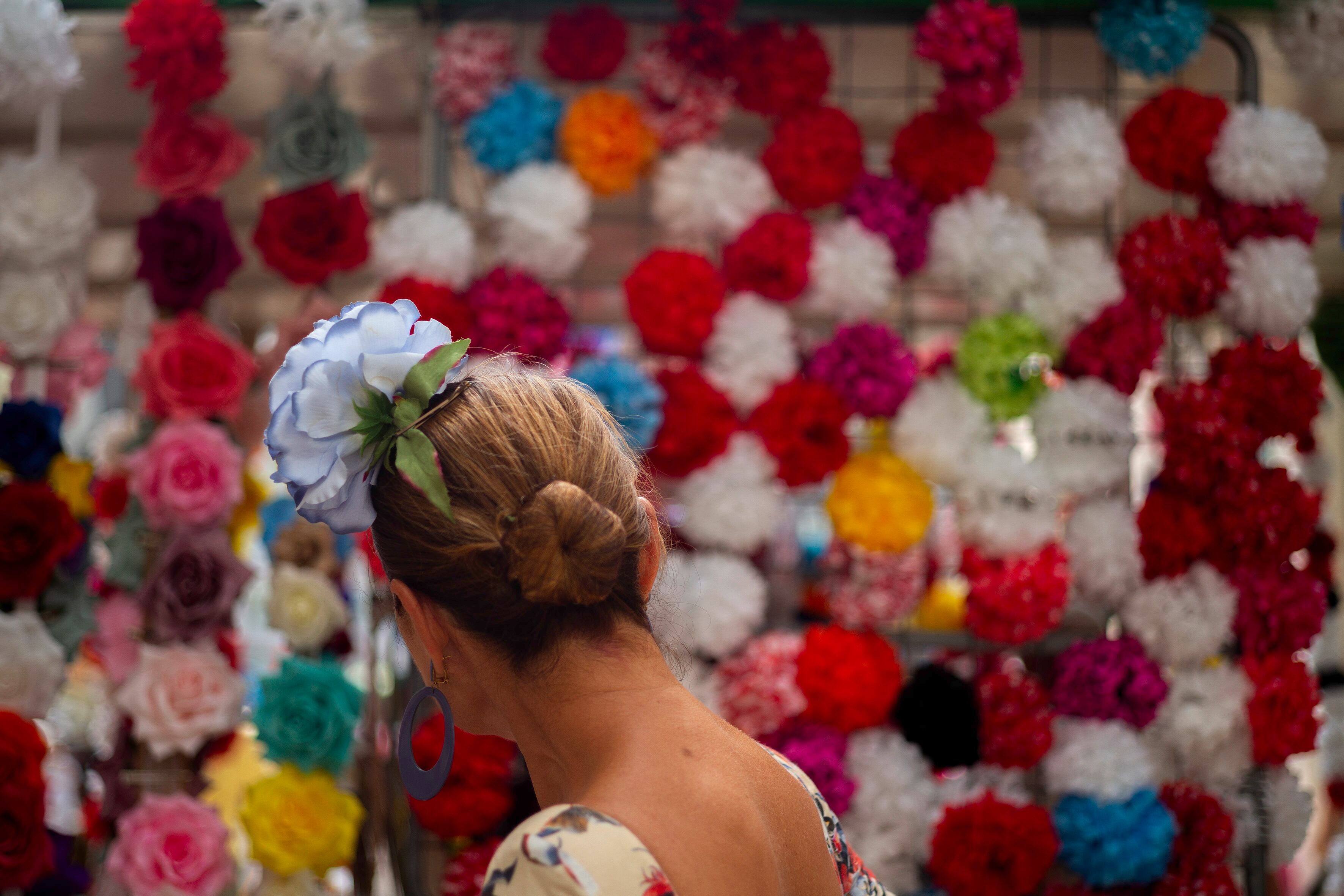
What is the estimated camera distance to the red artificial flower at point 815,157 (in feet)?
8.11

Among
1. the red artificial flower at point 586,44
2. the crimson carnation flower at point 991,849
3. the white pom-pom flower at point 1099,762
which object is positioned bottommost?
the crimson carnation flower at point 991,849

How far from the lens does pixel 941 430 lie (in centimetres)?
244

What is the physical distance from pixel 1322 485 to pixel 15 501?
3404 millimetres

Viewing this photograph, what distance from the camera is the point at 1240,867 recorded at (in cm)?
250

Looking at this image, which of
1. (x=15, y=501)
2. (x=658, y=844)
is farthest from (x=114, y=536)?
(x=658, y=844)

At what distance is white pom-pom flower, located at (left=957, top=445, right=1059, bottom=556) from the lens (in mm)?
2420

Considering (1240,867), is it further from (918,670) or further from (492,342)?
(492,342)

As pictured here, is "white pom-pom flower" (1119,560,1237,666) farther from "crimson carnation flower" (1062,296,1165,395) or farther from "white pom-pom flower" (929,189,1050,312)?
"white pom-pom flower" (929,189,1050,312)

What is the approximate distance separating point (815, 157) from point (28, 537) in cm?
177

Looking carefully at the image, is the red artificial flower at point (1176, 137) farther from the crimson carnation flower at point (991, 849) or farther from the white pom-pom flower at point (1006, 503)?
the crimson carnation flower at point (991, 849)

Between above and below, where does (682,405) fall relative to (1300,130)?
below

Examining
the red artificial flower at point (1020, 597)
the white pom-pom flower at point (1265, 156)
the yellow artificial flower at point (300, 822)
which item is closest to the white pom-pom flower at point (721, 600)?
the red artificial flower at point (1020, 597)

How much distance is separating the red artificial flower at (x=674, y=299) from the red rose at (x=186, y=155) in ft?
2.94

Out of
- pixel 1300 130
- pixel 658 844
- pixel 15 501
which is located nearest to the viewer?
pixel 658 844
